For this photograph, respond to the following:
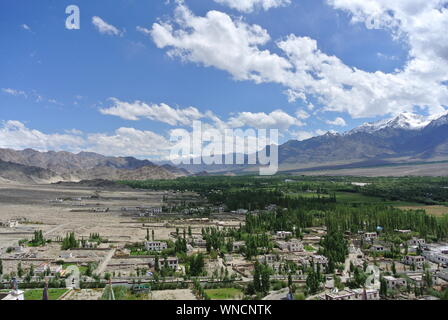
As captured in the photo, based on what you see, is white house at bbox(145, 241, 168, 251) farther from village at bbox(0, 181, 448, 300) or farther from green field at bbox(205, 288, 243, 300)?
green field at bbox(205, 288, 243, 300)

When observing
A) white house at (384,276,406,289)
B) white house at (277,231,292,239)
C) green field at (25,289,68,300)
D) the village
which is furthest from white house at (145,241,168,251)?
white house at (384,276,406,289)

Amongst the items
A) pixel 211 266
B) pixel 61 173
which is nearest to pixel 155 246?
pixel 211 266

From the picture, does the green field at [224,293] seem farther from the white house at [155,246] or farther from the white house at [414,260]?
the white house at [414,260]

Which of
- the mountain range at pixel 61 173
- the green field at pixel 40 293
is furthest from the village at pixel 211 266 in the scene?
the mountain range at pixel 61 173

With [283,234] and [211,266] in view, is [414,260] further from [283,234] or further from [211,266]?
[211,266]
